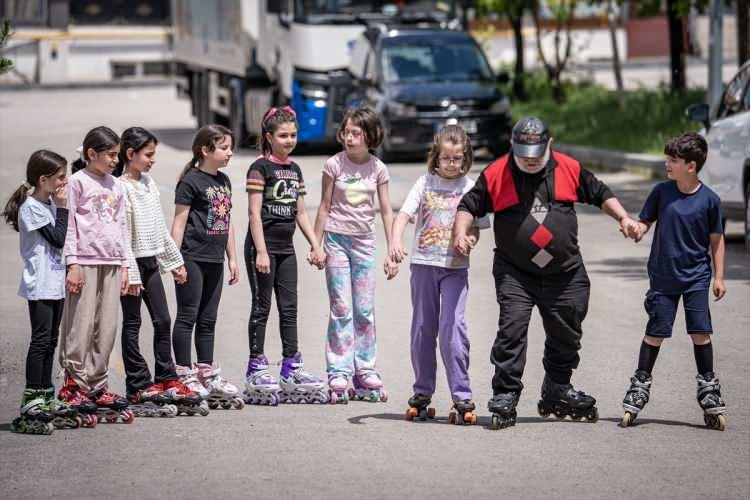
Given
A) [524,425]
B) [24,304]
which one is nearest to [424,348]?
[524,425]

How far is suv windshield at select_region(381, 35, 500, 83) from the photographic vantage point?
24938mm

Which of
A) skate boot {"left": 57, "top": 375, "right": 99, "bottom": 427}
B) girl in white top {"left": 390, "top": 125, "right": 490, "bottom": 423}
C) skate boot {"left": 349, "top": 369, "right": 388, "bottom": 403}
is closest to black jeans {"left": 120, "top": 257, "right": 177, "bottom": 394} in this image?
skate boot {"left": 57, "top": 375, "right": 99, "bottom": 427}

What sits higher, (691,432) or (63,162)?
(63,162)

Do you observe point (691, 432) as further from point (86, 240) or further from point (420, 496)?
point (86, 240)

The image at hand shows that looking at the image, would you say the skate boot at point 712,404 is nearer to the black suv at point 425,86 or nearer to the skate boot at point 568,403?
the skate boot at point 568,403

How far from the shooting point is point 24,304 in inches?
480

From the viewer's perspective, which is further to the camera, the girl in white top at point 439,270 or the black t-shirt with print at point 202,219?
the black t-shirt with print at point 202,219

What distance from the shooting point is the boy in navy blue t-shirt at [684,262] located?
8016mm

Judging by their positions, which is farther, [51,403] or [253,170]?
[253,170]

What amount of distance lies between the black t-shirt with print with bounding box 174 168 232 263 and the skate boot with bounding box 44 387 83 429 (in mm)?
1007

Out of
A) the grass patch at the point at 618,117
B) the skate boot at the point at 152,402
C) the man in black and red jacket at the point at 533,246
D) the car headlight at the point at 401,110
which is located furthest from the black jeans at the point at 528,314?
the car headlight at the point at 401,110

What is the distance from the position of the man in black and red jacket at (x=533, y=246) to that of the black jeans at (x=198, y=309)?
1.38 m

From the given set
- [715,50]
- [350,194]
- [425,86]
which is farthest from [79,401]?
[425,86]

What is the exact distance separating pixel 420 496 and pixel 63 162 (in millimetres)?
2627
